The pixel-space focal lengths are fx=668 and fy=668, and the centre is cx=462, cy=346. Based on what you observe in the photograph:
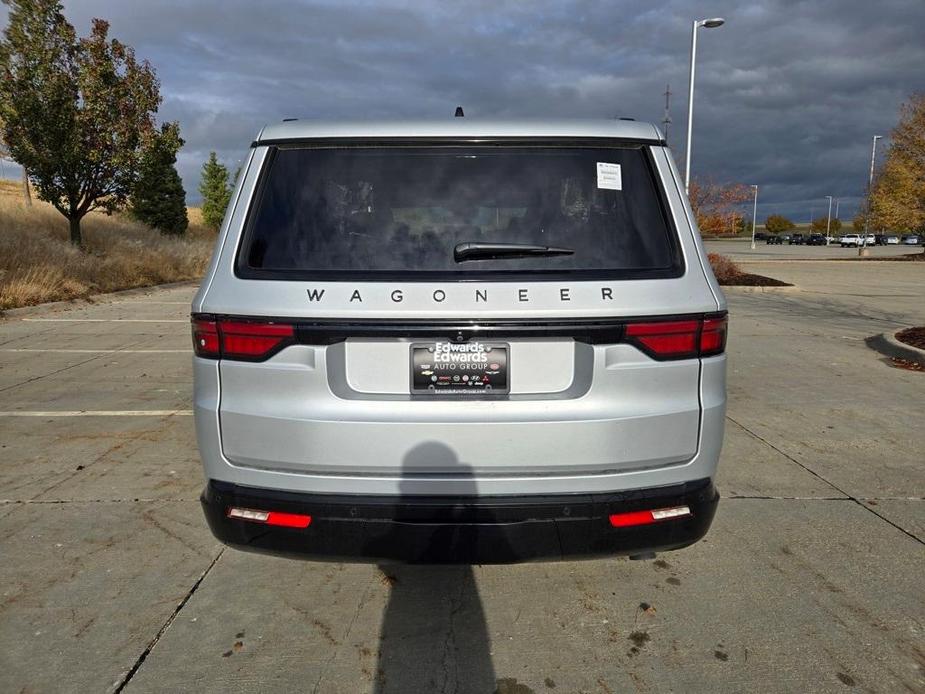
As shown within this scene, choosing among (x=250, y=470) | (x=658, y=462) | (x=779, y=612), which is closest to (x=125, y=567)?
(x=250, y=470)

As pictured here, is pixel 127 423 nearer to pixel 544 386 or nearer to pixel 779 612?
pixel 544 386

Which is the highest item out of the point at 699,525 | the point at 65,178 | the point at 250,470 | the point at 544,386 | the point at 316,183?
the point at 65,178

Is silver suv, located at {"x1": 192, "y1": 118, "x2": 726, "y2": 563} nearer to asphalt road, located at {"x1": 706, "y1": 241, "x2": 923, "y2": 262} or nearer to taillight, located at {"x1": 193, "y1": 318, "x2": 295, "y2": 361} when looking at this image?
taillight, located at {"x1": 193, "y1": 318, "x2": 295, "y2": 361}

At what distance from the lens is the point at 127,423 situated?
551 cm

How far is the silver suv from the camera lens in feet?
7.33

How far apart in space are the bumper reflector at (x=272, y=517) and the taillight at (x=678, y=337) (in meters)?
1.27

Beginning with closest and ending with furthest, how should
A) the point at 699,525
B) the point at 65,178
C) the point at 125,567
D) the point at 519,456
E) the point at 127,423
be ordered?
the point at 519,456
the point at 699,525
the point at 125,567
the point at 127,423
the point at 65,178

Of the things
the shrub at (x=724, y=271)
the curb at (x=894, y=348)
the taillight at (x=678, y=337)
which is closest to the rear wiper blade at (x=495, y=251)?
the taillight at (x=678, y=337)

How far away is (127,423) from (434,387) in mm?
4226

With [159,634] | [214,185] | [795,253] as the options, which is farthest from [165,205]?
[795,253]

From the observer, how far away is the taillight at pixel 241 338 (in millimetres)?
2244

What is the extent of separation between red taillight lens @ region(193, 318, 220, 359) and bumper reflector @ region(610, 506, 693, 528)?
1.49 metres

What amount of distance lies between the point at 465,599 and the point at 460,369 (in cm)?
124

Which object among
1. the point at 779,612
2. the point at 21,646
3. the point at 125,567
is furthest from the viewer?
the point at 125,567
